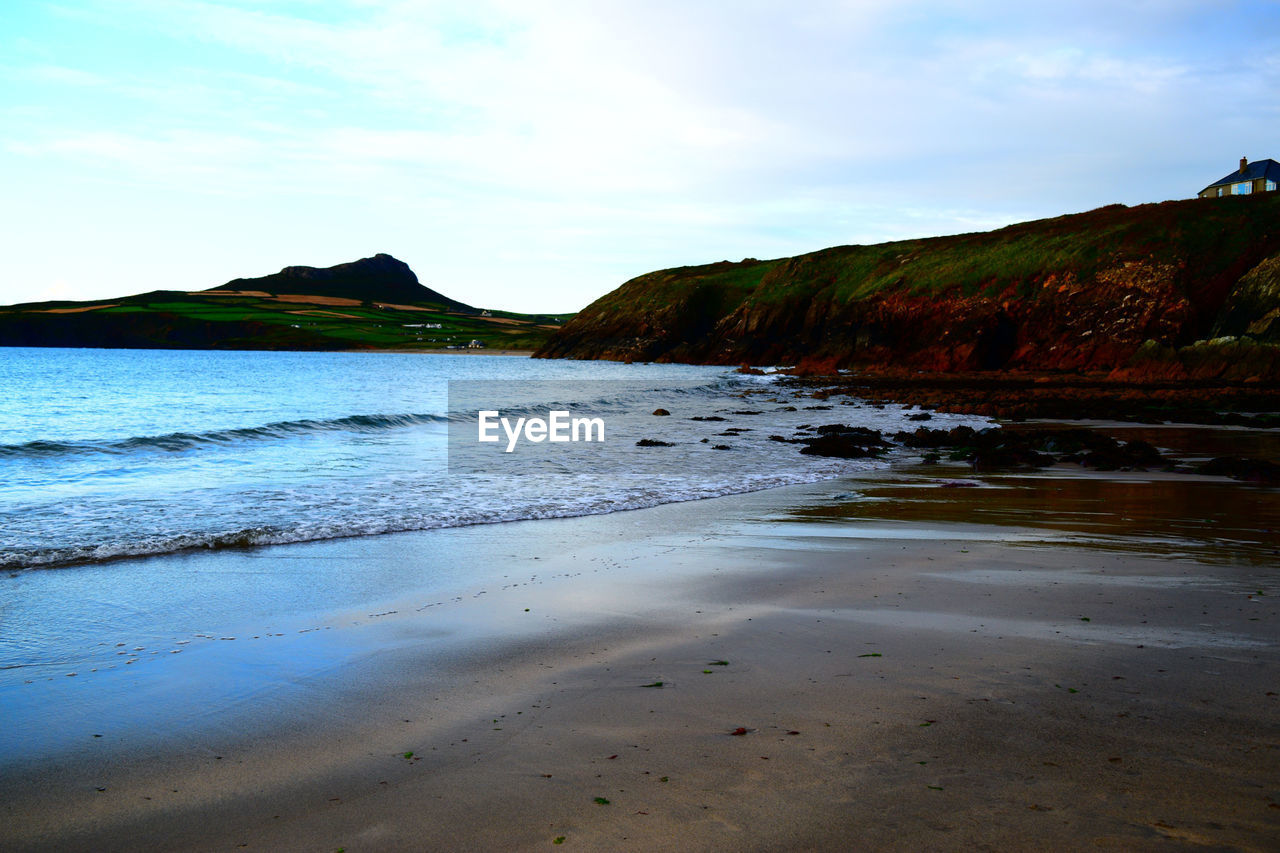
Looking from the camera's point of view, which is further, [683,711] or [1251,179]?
[1251,179]

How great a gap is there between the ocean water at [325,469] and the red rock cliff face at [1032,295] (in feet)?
93.0

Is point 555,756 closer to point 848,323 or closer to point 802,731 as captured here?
point 802,731

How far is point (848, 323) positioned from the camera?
75.0 meters

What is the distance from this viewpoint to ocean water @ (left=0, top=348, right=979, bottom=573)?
32.0 ft

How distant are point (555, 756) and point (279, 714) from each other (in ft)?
5.34

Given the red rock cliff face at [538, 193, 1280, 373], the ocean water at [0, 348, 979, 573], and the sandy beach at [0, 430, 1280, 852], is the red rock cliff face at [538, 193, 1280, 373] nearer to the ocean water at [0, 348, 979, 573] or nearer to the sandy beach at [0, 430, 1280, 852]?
the ocean water at [0, 348, 979, 573]

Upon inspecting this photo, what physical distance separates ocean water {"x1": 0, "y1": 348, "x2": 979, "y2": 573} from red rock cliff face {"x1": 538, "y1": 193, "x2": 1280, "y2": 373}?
28340mm

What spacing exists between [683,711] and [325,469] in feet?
42.2

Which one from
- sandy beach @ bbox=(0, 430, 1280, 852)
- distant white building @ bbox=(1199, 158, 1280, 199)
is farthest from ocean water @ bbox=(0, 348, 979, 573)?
distant white building @ bbox=(1199, 158, 1280, 199)

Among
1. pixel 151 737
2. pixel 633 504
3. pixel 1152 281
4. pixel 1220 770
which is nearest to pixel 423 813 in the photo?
pixel 151 737

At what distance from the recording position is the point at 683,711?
4.18 metres

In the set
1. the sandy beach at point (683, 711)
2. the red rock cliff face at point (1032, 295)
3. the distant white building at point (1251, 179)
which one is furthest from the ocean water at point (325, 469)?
the distant white building at point (1251, 179)

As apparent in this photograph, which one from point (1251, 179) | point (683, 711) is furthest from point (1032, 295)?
point (683, 711)

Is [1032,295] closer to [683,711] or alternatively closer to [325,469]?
[325,469]
